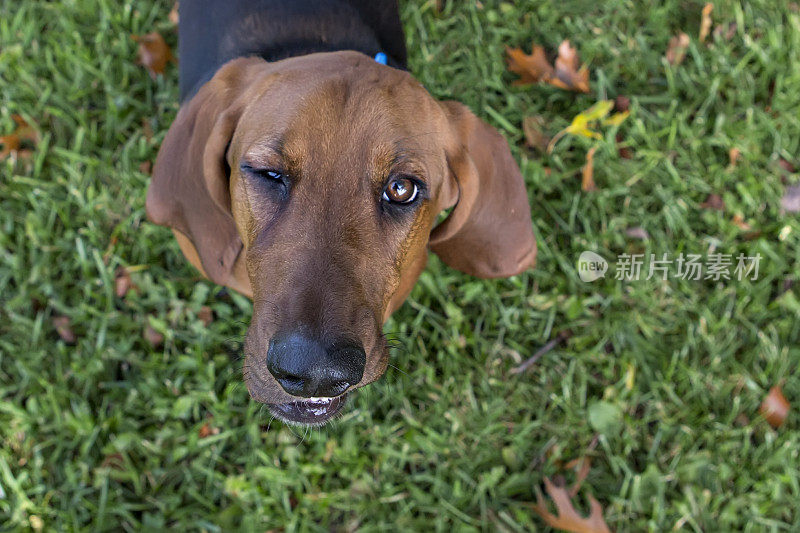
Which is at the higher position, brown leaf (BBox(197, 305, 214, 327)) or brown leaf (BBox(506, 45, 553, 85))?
brown leaf (BBox(506, 45, 553, 85))

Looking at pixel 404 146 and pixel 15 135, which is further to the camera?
pixel 15 135

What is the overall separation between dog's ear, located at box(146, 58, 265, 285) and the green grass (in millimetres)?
784

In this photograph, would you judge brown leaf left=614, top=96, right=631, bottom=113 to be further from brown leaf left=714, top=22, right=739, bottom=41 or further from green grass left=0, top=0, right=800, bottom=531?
brown leaf left=714, top=22, right=739, bottom=41

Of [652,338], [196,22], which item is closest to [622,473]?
[652,338]

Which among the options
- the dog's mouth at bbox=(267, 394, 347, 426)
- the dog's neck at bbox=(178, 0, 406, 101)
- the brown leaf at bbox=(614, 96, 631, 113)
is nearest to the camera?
the dog's mouth at bbox=(267, 394, 347, 426)

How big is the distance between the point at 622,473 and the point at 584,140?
6.31 ft

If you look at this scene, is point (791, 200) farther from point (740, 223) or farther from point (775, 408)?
point (775, 408)

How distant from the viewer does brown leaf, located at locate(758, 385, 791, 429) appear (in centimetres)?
384

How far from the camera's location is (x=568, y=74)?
4.30 meters

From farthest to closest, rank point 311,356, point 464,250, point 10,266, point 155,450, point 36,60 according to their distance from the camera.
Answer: point 36,60, point 10,266, point 155,450, point 464,250, point 311,356

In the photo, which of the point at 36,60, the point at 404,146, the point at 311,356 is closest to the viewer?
the point at 311,356

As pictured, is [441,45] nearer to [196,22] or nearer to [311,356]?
[196,22]

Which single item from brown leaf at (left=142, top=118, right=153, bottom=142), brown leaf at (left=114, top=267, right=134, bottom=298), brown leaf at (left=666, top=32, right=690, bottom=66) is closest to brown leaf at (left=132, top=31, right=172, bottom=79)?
brown leaf at (left=142, top=118, right=153, bottom=142)

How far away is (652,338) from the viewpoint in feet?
13.1
